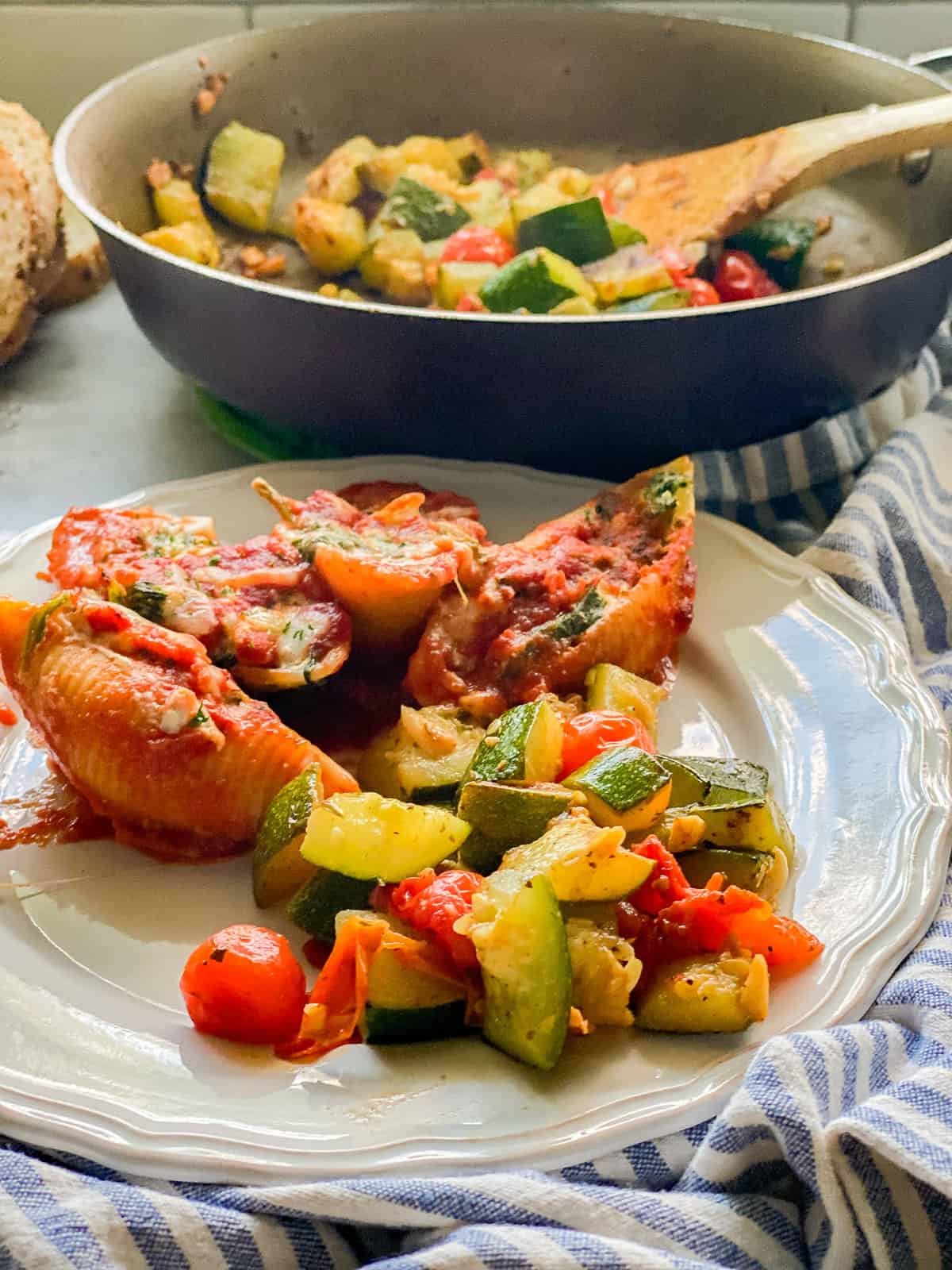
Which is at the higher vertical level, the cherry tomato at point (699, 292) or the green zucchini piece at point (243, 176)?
the green zucchini piece at point (243, 176)

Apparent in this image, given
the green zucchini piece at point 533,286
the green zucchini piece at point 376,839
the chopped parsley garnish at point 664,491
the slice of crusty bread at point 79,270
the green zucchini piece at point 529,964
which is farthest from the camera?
the slice of crusty bread at point 79,270

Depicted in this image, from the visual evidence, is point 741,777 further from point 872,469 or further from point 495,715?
point 872,469

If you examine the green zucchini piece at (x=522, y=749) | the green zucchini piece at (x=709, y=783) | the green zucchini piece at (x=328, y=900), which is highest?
the green zucchini piece at (x=522, y=749)

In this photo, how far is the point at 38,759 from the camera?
1.86 m

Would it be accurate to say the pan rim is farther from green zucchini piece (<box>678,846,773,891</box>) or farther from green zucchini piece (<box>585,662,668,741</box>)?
green zucchini piece (<box>678,846,773,891</box>)

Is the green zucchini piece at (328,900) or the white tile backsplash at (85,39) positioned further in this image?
the white tile backsplash at (85,39)

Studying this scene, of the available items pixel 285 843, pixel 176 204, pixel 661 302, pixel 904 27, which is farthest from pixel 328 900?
pixel 904 27

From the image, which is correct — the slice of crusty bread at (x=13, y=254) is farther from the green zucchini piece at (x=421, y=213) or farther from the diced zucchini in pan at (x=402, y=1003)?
the diced zucchini in pan at (x=402, y=1003)

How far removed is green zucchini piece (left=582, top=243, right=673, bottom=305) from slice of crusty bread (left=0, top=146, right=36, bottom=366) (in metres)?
1.21

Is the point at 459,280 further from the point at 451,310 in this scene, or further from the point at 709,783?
the point at 709,783

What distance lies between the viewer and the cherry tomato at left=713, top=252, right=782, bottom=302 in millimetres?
2766

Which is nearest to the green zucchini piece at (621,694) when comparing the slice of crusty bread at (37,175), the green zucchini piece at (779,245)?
the green zucchini piece at (779,245)

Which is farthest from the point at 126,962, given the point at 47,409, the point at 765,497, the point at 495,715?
the point at 47,409

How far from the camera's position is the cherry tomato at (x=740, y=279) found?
2.77 m
